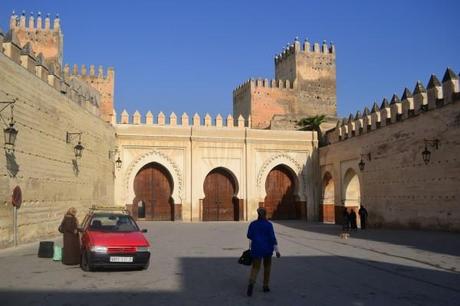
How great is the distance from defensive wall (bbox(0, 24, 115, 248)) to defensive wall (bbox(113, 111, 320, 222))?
4.42 m

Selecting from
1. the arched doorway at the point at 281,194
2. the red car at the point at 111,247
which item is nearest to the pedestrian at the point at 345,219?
the arched doorway at the point at 281,194

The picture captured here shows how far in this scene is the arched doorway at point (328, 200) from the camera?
84.8 ft

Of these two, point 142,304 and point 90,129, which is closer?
point 142,304

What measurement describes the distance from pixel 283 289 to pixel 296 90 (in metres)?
36.8

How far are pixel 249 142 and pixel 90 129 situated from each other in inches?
359

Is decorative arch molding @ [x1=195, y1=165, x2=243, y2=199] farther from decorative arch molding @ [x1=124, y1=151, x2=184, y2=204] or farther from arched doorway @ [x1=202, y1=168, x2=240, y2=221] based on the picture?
decorative arch molding @ [x1=124, y1=151, x2=184, y2=204]

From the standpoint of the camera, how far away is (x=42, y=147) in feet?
46.8

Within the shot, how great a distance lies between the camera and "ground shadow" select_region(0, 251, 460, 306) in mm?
6348

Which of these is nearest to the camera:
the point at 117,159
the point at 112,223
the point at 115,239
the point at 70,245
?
the point at 115,239

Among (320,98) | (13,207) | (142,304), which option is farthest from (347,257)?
(320,98)

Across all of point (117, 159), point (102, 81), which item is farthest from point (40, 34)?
point (117, 159)

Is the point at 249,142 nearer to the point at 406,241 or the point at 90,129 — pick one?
the point at 90,129

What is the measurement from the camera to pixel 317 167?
1044 inches

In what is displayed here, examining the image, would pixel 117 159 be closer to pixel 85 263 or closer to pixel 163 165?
pixel 163 165
